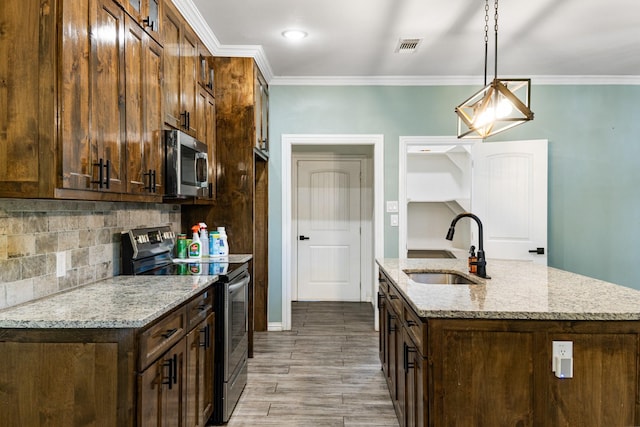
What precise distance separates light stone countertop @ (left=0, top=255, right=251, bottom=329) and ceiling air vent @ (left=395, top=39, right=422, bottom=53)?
8.04 ft

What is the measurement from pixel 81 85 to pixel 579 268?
4693mm

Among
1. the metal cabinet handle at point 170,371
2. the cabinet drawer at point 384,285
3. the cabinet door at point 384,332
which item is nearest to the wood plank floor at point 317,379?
the cabinet door at point 384,332

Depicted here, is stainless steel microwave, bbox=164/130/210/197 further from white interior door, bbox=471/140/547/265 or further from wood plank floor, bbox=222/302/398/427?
white interior door, bbox=471/140/547/265

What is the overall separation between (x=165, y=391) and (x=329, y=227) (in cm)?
412

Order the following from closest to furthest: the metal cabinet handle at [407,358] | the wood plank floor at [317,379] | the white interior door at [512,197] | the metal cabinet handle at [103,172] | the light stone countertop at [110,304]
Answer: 1. the light stone countertop at [110,304]
2. the metal cabinet handle at [103,172]
3. the metal cabinet handle at [407,358]
4. the wood plank floor at [317,379]
5. the white interior door at [512,197]

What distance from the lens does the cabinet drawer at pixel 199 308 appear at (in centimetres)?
201

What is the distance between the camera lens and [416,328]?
1861mm

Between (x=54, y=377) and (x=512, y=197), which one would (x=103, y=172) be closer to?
(x=54, y=377)

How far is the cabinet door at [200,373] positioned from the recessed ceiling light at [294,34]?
2212 mm

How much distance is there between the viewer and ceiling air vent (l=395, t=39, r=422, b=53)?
11.2 feet

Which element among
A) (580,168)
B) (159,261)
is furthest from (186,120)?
(580,168)

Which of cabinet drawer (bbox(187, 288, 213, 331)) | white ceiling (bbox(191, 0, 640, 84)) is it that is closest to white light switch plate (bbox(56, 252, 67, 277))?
cabinet drawer (bbox(187, 288, 213, 331))

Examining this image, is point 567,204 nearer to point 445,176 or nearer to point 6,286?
point 445,176

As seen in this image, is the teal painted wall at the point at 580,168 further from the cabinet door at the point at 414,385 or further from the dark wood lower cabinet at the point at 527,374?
the dark wood lower cabinet at the point at 527,374
